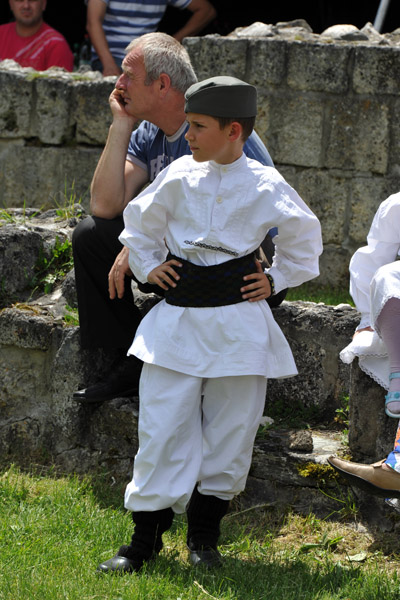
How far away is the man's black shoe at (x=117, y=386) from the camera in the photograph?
377cm

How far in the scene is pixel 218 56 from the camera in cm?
580

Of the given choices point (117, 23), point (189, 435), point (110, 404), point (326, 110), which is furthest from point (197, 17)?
point (189, 435)

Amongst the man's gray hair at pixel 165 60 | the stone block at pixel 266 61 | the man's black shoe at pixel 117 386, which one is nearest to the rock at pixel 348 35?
the stone block at pixel 266 61

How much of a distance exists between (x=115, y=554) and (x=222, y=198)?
123 centimetres

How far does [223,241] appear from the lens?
301cm

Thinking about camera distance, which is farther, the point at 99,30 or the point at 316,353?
the point at 99,30

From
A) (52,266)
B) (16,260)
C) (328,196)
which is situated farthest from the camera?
(328,196)

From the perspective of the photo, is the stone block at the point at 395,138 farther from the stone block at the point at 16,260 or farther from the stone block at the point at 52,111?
the stone block at the point at 16,260

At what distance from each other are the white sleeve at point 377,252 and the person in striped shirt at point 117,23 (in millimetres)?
3587

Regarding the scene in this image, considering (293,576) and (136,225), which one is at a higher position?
(136,225)

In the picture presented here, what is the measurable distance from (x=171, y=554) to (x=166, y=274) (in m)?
0.95

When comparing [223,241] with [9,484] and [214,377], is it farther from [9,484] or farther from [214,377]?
[9,484]

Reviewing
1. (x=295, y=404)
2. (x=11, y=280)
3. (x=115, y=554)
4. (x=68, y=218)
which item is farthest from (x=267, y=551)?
(x=68, y=218)

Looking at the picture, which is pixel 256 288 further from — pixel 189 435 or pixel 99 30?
pixel 99 30
